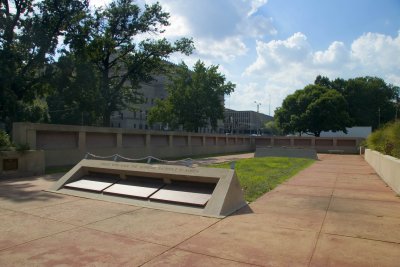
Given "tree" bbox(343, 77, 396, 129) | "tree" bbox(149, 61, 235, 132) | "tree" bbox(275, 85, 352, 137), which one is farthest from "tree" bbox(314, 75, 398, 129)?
"tree" bbox(149, 61, 235, 132)

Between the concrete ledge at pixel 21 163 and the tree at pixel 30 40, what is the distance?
409 inches

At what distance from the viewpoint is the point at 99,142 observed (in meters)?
20.6

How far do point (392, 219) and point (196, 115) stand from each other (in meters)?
37.4

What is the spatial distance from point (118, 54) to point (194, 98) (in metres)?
10.3

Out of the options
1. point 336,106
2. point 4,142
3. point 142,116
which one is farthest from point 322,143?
point 142,116

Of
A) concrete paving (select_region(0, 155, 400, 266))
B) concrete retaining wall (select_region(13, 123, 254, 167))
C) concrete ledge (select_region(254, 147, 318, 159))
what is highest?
concrete retaining wall (select_region(13, 123, 254, 167))

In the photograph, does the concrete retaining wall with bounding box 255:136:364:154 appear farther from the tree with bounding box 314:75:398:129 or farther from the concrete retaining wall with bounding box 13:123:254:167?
the tree with bounding box 314:75:398:129

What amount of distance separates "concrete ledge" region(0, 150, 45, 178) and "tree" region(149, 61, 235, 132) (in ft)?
98.3

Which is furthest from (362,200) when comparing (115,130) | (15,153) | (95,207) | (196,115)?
(196,115)

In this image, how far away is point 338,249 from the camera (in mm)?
5469

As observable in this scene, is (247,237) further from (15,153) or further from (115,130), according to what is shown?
(115,130)

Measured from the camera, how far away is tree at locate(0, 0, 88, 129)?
24.5 metres

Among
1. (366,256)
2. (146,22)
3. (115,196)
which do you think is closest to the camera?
(366,256)

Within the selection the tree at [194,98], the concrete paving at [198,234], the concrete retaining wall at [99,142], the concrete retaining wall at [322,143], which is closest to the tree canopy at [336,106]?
the concrete retaining wall at [322,143]
